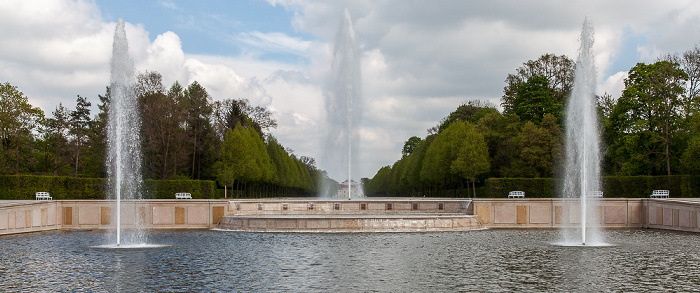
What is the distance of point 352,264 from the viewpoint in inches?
698

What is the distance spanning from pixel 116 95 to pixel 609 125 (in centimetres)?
4819

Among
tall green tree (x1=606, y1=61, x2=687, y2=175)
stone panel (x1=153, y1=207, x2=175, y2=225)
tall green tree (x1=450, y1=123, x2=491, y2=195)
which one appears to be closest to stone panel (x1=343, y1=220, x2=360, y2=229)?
stone panel (x1=153, y1=207, x2=175, y2=225)

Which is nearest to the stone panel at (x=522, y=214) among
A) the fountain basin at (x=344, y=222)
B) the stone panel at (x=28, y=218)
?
the fountain basin at (x=344, y=222)

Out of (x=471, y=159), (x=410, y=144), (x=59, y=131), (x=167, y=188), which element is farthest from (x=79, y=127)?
(x=410, y=144)

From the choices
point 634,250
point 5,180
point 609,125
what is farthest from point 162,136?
point 634,250

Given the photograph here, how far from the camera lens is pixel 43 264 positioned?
1792 centimetres

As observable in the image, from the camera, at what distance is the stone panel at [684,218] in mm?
28906

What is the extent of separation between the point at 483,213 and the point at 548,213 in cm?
319

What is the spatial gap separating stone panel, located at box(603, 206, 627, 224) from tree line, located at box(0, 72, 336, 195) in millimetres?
41075

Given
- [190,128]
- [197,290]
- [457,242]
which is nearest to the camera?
[197,290]

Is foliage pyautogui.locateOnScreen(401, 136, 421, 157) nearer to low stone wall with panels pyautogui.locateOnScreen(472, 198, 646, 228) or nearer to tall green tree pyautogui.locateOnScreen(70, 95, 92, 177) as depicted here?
tall green tree pyautogui.locateOnScreen(70, 95, 92, 177)

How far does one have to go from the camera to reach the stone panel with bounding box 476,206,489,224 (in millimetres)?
31938

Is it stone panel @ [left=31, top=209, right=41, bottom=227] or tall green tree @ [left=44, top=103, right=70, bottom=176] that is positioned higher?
tall green tree @ [left=44, top=103, right=70, bottom=176]

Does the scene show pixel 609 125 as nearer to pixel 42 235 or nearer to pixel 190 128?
pixel 190 128
